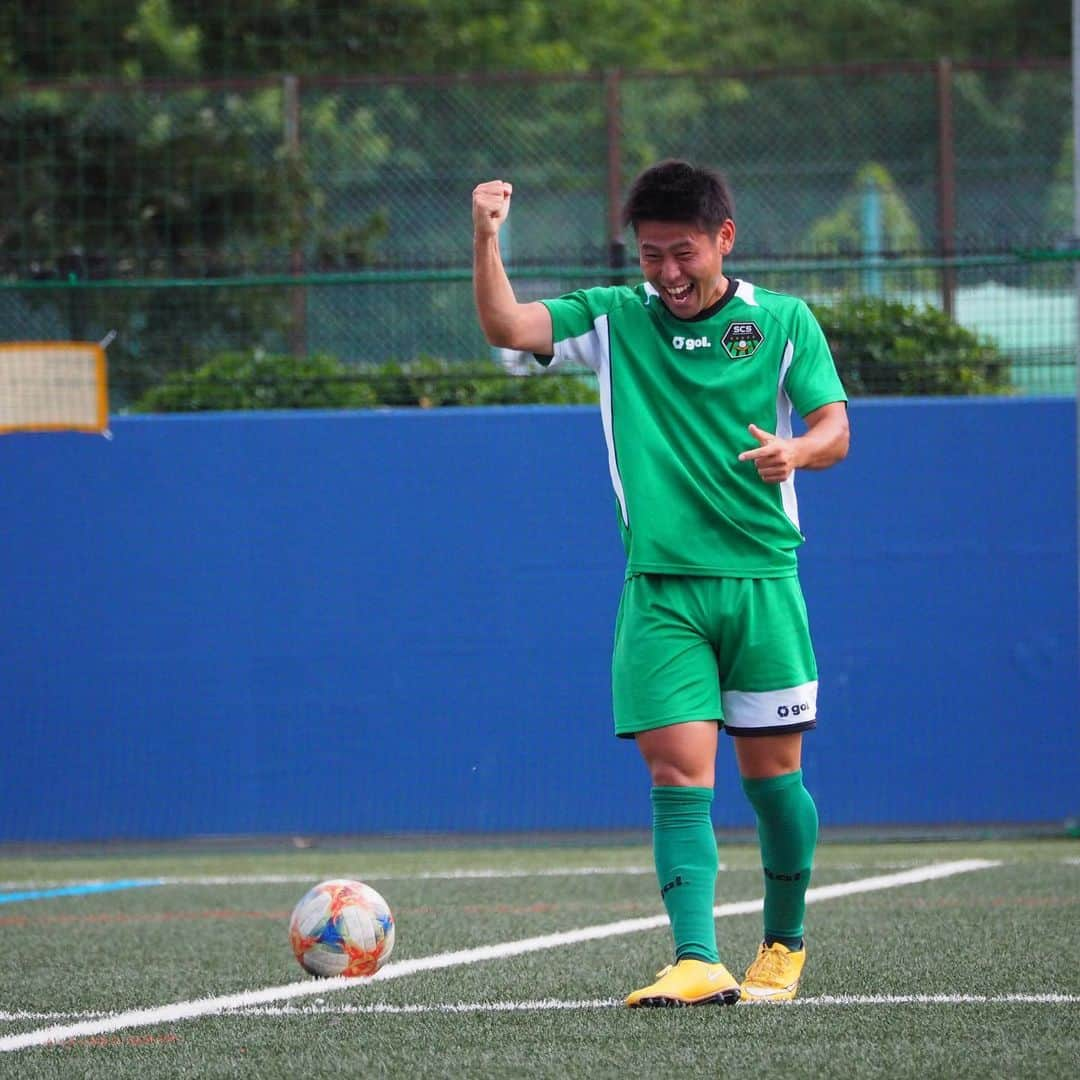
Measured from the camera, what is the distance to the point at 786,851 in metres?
4.90

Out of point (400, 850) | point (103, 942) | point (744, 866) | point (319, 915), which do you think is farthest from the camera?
point (400, 850)

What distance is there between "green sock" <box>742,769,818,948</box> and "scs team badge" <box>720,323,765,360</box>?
1024mm

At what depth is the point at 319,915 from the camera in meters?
5.16

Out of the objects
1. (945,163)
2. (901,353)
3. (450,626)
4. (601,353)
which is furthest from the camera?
(945,163)

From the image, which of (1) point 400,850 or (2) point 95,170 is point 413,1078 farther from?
(2) point 95,170

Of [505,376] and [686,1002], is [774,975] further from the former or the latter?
[505,376]

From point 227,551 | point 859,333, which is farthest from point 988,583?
point 227,551

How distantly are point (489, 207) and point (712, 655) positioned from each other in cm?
119

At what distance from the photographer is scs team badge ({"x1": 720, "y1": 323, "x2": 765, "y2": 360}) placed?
→ 15.8ft

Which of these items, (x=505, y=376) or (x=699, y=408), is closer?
(x=699, y=408)

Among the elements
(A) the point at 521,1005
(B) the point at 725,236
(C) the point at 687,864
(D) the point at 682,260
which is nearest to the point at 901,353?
(B) the point at 725,236

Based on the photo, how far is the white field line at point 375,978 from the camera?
465 centimetres

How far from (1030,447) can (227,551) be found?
13.0 feet

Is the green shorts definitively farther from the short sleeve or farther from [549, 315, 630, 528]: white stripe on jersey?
the short sleeve
